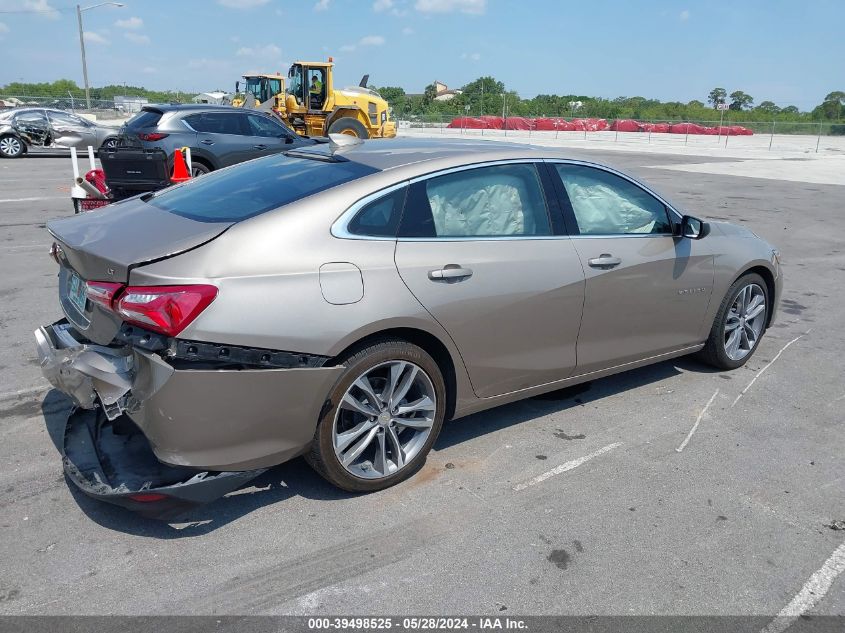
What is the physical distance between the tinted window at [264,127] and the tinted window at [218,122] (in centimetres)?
18

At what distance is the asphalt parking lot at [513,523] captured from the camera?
2.82 metres

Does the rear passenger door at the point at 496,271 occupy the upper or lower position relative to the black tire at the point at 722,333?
upper

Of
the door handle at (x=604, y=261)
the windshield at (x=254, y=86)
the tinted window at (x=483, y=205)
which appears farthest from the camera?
the windshield at (x=254, y=86)

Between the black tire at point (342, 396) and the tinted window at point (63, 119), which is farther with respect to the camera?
the tinted window at point (63, 119)

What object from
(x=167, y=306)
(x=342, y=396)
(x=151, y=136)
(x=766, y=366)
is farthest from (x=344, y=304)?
(x=151, y=136)

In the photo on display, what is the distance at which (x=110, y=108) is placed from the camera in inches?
2037

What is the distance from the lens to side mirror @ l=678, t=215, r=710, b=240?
465cm

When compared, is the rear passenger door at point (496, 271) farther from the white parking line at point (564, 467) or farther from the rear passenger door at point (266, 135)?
the rear passenger door at point (266, 135)

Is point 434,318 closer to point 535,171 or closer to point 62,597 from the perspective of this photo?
point 535,171

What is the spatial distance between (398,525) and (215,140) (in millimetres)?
11141

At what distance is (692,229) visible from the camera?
467 centimetres

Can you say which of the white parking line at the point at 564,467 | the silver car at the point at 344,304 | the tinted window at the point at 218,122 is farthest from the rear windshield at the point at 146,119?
the white parking line at the point at 564,467

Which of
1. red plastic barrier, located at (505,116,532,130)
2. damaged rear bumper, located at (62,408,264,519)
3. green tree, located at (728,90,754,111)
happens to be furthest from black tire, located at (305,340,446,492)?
green tree, located at (728,90,754,111)

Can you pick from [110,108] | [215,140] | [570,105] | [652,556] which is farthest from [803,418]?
[570,105]
